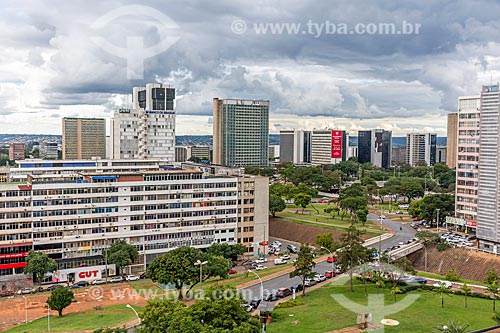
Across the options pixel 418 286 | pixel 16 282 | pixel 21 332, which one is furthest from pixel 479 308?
pixel 16 282

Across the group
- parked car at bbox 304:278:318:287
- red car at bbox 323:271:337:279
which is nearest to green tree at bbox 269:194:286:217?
red car at bbox 323:271:337:279

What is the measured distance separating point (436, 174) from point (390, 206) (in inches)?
2203

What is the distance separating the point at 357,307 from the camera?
50.2 meters

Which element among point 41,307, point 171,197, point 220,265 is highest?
point 171,197

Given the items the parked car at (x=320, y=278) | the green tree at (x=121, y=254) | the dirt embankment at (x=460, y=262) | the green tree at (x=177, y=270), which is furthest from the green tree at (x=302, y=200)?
the green tree at (x=177, y=270)

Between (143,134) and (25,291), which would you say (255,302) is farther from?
(143,134)

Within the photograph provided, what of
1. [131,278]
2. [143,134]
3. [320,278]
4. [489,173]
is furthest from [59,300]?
[143,134]

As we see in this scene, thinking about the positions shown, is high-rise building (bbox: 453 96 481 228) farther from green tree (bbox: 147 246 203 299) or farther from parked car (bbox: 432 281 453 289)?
green tree (bbox: 147 246 203 299)

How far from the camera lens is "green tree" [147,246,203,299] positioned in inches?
2174

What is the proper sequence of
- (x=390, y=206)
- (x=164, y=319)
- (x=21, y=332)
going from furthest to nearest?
1. (x=390, y=206)
2. (x=21, y=332)
3. (x=164, y=319)

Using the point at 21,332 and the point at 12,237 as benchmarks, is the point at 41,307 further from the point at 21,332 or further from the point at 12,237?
the point at 12,237

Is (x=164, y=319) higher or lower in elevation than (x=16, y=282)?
higher

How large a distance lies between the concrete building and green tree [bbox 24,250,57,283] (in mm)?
58149

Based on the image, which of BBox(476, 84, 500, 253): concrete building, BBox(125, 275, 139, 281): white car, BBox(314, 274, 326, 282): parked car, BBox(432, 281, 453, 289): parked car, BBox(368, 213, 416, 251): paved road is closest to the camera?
BBox(432, 281, 453, 289): parked car
